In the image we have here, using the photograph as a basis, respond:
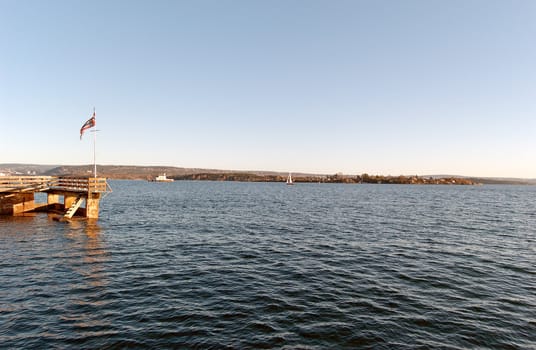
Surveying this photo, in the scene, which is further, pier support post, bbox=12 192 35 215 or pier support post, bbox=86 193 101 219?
pier support post, bbox=12 192 35 215

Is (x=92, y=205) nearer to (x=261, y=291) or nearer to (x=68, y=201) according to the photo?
(x=68, y=201)

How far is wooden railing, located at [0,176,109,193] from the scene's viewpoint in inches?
1256

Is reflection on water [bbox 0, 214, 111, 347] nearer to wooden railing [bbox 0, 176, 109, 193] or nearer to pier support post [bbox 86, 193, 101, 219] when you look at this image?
pier support post [bbox 86, 193, 101, 219]

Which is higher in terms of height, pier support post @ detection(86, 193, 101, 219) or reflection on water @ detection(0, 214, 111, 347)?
pier support post @ detection(86, 193, 101, 219)

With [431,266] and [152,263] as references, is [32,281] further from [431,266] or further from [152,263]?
[431,266]

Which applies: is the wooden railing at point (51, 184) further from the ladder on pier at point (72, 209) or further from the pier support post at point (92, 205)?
the ladder on pier at point (72, 209)

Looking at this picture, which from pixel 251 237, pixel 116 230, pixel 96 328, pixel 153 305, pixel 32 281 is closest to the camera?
pixel 96 328

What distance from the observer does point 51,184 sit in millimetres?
36062

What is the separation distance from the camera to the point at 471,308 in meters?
12.6

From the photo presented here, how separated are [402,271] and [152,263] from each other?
1557cm

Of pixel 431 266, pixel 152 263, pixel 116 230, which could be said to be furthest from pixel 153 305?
pixel 116 230

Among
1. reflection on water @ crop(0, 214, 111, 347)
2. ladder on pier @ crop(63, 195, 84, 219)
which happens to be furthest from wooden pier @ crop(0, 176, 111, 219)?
reflection on water @ crop(0, 214, 111, 347)

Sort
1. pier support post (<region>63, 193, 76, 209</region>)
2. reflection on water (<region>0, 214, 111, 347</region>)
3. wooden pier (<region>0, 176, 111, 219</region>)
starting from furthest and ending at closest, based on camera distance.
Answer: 1. pier support post (<region>63, 193, 76, 209</region>)
2. wooden pier (<region>0, 176, 111, 219</region>)
3. reflection on water (<region>0, 214, 111, 347</region>)

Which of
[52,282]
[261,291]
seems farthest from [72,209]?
[261,291]
